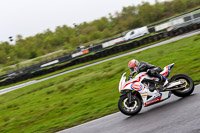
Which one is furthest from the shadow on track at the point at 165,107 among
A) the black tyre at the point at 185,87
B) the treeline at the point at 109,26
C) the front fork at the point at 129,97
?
the treeline at the point at 109,26

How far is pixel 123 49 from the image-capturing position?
96.7 ft

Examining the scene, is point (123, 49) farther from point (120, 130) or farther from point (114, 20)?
point (114, 20)

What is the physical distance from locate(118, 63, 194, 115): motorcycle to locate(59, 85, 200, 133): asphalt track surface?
214 millimetres

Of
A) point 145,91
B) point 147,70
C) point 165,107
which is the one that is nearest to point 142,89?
point 145,91

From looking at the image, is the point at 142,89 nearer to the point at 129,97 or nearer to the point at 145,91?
the point at 145,91

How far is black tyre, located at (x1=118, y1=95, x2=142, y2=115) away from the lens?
7.42 meters

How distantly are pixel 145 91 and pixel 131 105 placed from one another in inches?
20.5

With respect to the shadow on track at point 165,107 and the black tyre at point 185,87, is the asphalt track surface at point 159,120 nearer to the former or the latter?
the shadow on track at point 165,107

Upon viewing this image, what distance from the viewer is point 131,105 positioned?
748 centimetres

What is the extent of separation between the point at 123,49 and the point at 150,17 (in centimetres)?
4981

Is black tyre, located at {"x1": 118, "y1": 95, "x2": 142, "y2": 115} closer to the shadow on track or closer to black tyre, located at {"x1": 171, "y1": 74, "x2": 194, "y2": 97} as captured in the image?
the shadow on track

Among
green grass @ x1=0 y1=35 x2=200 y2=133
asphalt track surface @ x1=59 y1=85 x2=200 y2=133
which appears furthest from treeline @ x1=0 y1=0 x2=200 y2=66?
asphalt track surface @ x1=59 y1=85 x2=200 y2=133

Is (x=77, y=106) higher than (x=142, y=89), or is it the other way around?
(x=142, y=89)

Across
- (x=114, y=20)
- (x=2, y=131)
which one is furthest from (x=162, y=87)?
(x=114, y=20)
